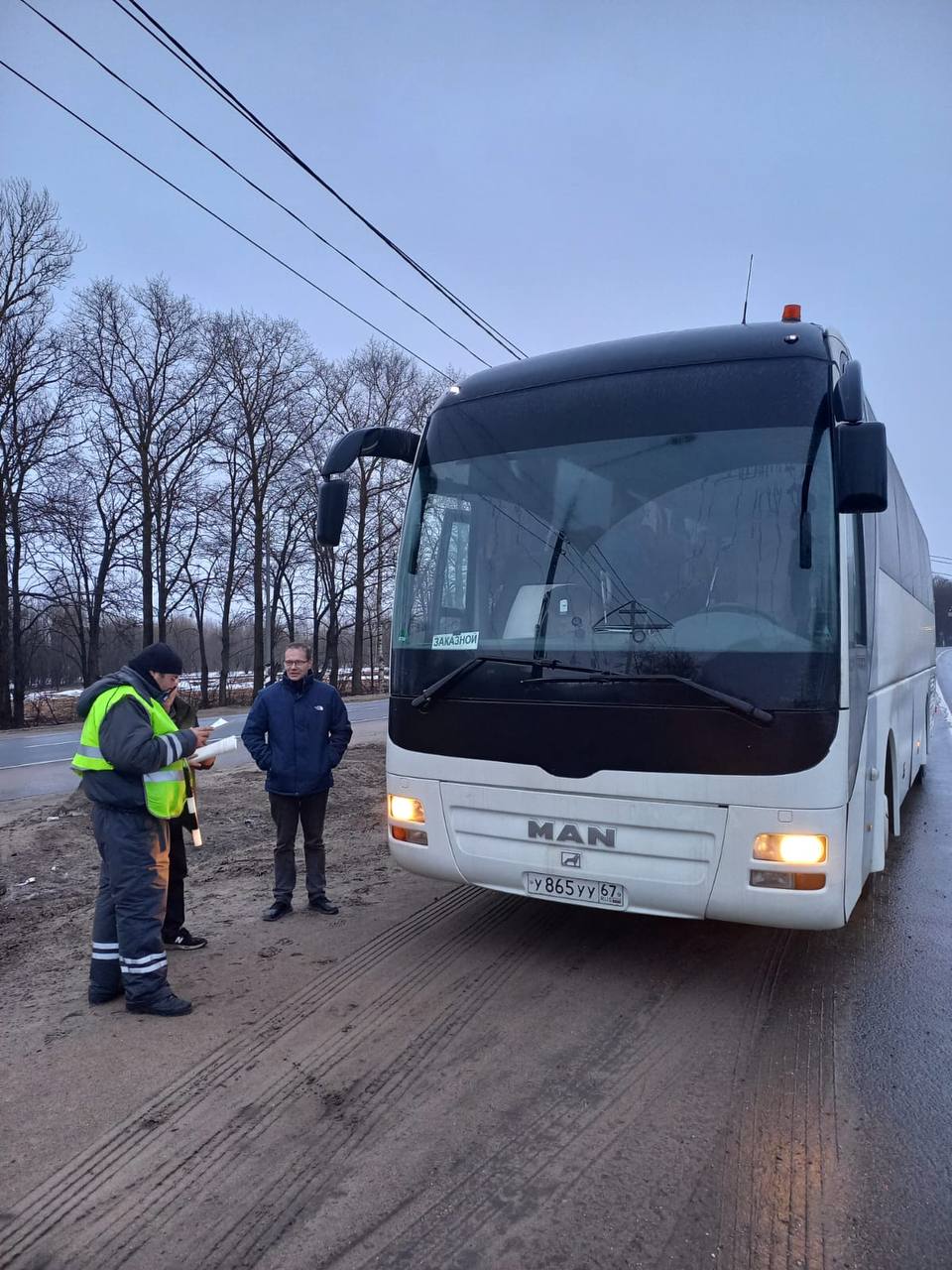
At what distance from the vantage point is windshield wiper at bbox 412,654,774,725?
13.6ft

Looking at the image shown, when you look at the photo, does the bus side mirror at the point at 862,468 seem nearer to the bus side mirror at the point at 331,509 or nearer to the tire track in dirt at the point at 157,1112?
the bus side mirror at the point at 331,509

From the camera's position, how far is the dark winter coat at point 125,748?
174 inches

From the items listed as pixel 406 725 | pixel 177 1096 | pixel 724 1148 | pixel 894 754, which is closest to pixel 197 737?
A: pixel 406 725

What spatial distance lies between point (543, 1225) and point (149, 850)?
2.68 meters

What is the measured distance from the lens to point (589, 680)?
14.7 feet

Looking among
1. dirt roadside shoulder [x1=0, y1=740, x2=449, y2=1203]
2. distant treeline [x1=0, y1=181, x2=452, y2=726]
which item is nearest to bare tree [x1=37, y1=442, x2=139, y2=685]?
distant treeline [x1=0, y1=181, x2=452, y2=726]

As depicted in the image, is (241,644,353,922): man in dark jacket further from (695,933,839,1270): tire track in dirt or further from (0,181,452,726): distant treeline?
(0,181,452,726): distant treeline

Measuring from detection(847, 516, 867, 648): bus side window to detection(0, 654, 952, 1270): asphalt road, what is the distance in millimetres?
1908

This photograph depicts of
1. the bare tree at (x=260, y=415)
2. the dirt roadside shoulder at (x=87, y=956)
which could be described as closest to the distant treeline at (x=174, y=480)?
the bare tree at (x=260, y=415)

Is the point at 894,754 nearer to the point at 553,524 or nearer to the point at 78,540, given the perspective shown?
the point at 553,524

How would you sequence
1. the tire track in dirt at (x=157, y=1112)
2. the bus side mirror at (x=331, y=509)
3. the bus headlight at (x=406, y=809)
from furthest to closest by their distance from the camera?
the bus side mirror at (x=331, y=509) < the bus headlight at (x=406, y=809) < the tire track in dirt at (x=157, y=1112)

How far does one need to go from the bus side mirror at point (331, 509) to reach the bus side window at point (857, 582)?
3.04 metres

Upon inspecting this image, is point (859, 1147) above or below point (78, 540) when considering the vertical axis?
below

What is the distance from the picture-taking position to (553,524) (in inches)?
192
